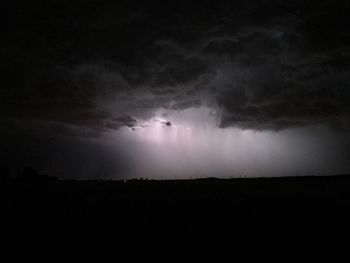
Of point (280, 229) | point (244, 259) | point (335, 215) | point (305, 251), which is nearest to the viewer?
point (244, 259)

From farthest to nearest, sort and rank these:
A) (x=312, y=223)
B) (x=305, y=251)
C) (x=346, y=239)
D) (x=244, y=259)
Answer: (x=312, y=223) → (x=346, y=239) → (x=305, y=251) → (x=244, y=259)

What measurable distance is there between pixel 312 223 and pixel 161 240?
9.29 meters

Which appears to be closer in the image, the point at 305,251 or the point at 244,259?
the point at 244,259

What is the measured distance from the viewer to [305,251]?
47.9 feet

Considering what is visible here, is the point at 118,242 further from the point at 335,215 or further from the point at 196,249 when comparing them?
the point at 335,215

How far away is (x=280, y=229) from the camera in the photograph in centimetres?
1888

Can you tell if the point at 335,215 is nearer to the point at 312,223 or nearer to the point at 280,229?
the point at 312,223

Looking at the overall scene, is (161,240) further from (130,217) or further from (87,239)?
(130,217)

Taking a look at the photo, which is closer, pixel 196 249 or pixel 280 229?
pixel 196 249


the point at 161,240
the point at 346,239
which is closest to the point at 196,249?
the point at 161,240

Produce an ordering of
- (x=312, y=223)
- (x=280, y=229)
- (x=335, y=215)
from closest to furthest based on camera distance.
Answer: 1. (x=280, y=229)
2. (x=312, y=223)
3. (x=335, y=215)

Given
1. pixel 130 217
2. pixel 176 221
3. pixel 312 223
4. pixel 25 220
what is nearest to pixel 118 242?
pixel 176 221

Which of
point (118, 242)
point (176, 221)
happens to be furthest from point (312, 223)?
point (118, 242)

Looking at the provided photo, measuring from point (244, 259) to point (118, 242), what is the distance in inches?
238
